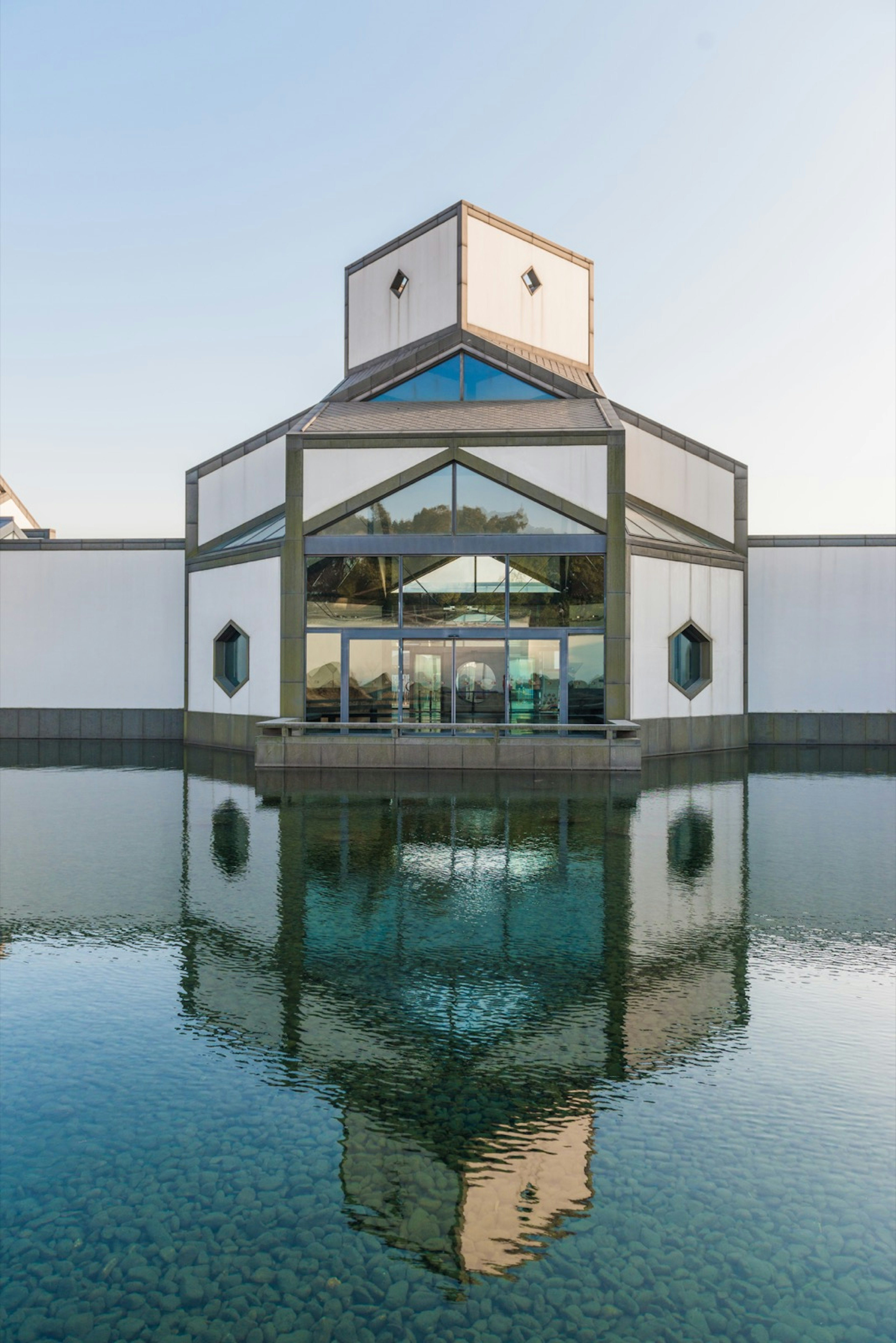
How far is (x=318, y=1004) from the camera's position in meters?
7.03

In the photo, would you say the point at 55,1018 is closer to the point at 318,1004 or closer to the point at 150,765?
the point at 318,1004

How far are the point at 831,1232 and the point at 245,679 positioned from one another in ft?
79.4

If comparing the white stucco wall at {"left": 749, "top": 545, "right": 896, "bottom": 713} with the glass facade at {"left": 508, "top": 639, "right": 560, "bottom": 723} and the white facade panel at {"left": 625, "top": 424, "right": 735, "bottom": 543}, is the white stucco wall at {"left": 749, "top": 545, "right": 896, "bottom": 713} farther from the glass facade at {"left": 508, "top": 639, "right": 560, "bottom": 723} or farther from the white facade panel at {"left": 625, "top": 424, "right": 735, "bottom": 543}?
the glass facade at {"left": 508, "top": 639, "right": 560, "bottom": 723}

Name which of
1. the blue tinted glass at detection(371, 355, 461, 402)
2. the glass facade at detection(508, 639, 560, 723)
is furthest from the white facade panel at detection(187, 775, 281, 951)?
the blue tinted glass at detection(371, 355, 461, 402)

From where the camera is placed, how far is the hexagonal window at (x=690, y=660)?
27.2 m

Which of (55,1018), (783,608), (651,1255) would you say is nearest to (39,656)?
(783,608)

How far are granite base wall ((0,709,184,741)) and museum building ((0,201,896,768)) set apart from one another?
0.13 meters

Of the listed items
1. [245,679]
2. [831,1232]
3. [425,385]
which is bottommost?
[831,1232]

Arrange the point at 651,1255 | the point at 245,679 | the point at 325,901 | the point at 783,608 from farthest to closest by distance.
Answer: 1. the point at 783,608
2. the point at 245,679
3. the point at 325,901
4. the point at 651,1255

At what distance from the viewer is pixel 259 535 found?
90.9 feet

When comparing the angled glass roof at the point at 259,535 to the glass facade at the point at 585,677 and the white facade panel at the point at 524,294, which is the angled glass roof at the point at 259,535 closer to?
the glass facade at the point at 585,677

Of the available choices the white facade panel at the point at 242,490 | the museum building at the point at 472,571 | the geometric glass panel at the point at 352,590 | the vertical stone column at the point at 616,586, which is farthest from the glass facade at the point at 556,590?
the white facade panel at the point at 242,490

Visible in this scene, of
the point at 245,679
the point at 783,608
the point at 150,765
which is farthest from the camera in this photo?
the point at 783,608

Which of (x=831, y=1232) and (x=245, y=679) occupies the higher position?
(x=245, y=679)
